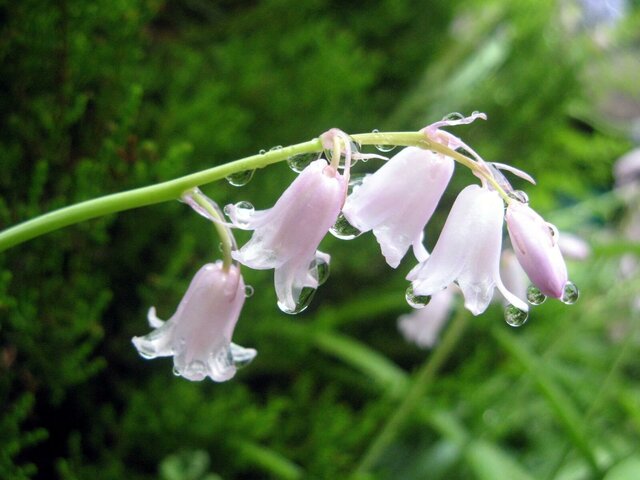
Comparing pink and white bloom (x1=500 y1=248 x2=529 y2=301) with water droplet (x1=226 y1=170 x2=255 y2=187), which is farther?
pink and white bloom (x1=500 y1=248 x2=529 y2=301)

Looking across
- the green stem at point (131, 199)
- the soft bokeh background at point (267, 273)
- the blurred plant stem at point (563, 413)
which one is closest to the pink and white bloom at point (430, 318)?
the soft bokeh background at point (267, 273)

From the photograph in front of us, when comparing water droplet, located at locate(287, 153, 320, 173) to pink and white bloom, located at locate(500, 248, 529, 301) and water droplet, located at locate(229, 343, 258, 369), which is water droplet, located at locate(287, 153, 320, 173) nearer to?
water droplet, located at locate(229, 343, 258, 369)

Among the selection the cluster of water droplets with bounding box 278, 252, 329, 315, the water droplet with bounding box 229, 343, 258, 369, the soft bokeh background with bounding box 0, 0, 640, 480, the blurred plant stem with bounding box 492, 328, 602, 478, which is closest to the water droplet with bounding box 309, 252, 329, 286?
the cluster of water droplets with bounding box 278, 252, 329, 315

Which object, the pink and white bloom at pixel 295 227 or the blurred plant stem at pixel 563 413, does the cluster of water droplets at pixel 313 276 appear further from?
the blurred plant stem at pixel 563 413

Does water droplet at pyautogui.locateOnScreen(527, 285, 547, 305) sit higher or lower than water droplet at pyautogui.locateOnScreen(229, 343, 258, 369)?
higher

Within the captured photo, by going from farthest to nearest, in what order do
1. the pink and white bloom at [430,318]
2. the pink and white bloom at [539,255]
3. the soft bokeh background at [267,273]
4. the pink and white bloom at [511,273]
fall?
the pink and white bloom at [430,318] → the pink and white bloom at [511,273] → the soft bokeh background at [267,273] → the pink and white bloom at [539,255]

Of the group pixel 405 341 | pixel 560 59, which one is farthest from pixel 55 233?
pixel 560 59

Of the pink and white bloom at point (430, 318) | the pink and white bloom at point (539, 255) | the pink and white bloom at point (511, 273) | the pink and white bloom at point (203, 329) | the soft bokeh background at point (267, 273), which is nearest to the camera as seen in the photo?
the pink and white bloom at point (539, 255)
